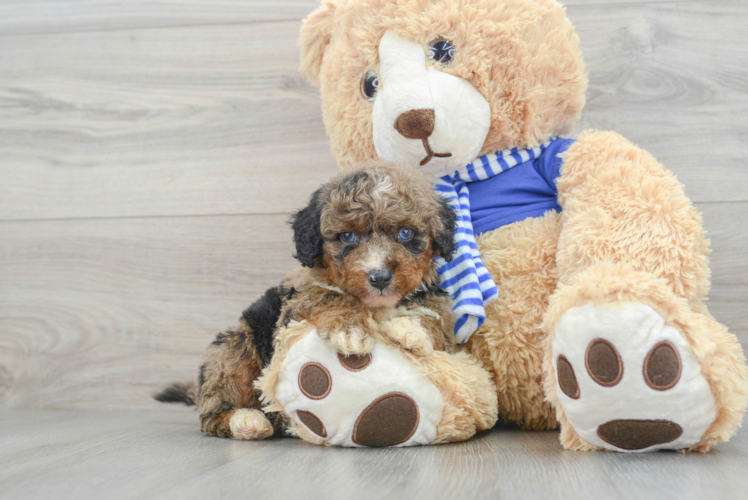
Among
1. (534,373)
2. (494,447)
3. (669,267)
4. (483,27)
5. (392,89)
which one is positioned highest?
(483,27)

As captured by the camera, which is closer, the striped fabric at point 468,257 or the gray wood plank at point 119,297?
the striped fabric at point 468,257

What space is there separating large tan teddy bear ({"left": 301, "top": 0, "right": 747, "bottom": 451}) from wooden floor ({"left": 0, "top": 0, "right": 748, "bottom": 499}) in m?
0.42

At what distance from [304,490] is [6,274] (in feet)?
5.11

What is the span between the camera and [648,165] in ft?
4.10

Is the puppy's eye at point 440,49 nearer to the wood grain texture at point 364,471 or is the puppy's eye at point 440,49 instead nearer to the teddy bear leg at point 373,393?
the teddy bear leg at point 373,393

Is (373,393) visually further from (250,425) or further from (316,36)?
(316,36)

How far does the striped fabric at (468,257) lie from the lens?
123 centimetres

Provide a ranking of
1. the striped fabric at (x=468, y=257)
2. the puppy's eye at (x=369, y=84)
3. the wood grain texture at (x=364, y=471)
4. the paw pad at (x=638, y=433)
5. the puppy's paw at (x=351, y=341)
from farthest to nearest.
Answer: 1. the puppy's eye at (x=369, y=84)
2. the striped fabric at (x=468, y=257)
3. the puppy's paw at (x=351, y=341)
4. the paw pad at (x=638, y=433)
5. the wood grain texture at (x=364, y=471)

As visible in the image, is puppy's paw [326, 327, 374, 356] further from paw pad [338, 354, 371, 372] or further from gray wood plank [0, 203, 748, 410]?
gray wood plank [0, 203, 748, 410]

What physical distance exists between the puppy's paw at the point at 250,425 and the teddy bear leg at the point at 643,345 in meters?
0.61

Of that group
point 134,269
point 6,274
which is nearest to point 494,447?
point 134,269

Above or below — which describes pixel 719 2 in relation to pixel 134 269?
above

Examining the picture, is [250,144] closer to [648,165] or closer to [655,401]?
[648,165]

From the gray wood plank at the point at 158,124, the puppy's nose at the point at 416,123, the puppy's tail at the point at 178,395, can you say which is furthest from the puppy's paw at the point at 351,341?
the gray wood plank at the point at 158,124
